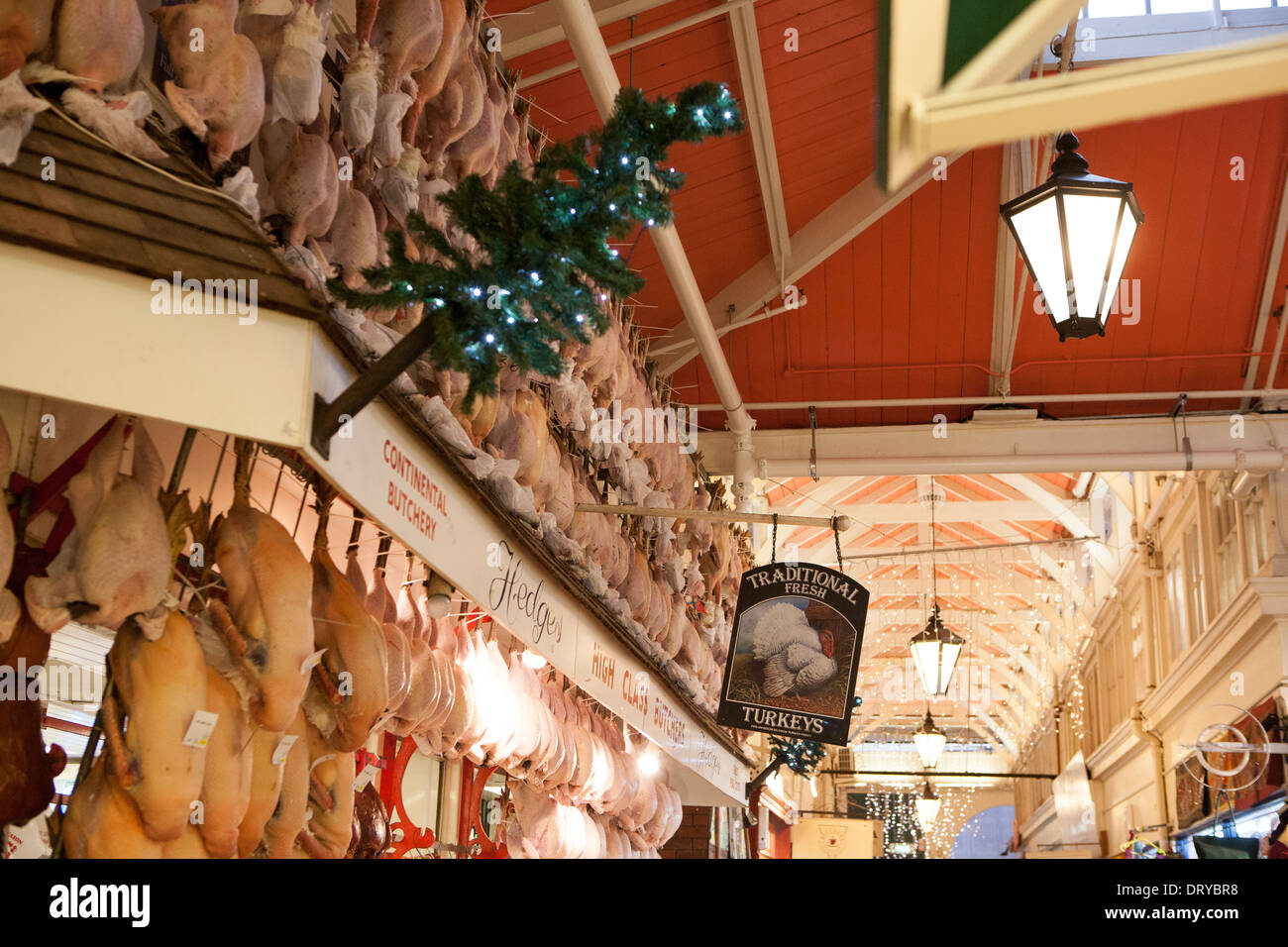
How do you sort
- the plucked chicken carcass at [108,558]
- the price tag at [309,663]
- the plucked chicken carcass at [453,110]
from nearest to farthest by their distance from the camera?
the plucked chicken carcass at [108,558] → the price tag at [309,663] → the plucked chicken carcass at [453,110]

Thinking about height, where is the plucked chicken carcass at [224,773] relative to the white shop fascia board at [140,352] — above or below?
below

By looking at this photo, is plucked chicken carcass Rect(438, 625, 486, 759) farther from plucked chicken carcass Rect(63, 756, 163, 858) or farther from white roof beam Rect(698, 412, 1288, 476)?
white roof beam Rect(698, 412, 1288, 476)

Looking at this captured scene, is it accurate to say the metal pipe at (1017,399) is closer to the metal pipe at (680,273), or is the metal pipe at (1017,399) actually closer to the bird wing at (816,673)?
the metal pipe at (680,273)

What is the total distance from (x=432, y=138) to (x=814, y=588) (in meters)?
3.77

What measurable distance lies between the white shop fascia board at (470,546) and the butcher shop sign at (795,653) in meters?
0.49

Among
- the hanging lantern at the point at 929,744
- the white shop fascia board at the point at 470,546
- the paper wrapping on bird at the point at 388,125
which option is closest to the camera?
the white shop fascia board at the point at 470,546

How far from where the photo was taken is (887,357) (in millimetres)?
8602

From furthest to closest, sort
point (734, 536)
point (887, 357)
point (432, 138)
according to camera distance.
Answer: point (734, 536)
point (887, 357)
point (432, 138)

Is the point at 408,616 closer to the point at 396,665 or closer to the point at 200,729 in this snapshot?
the point at 396,665

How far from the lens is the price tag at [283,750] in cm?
284

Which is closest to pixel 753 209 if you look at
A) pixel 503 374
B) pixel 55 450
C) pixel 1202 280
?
pixel 1202 280

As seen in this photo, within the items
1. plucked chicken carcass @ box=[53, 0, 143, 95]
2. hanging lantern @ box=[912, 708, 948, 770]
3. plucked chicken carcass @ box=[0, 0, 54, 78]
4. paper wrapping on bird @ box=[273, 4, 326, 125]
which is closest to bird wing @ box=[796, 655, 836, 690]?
paper wrapping on bird @ box=[273, 4, 326, 125]

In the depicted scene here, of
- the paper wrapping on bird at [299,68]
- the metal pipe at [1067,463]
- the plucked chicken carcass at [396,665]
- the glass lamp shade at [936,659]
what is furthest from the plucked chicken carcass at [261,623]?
the glass lamp shade at [936,659]
